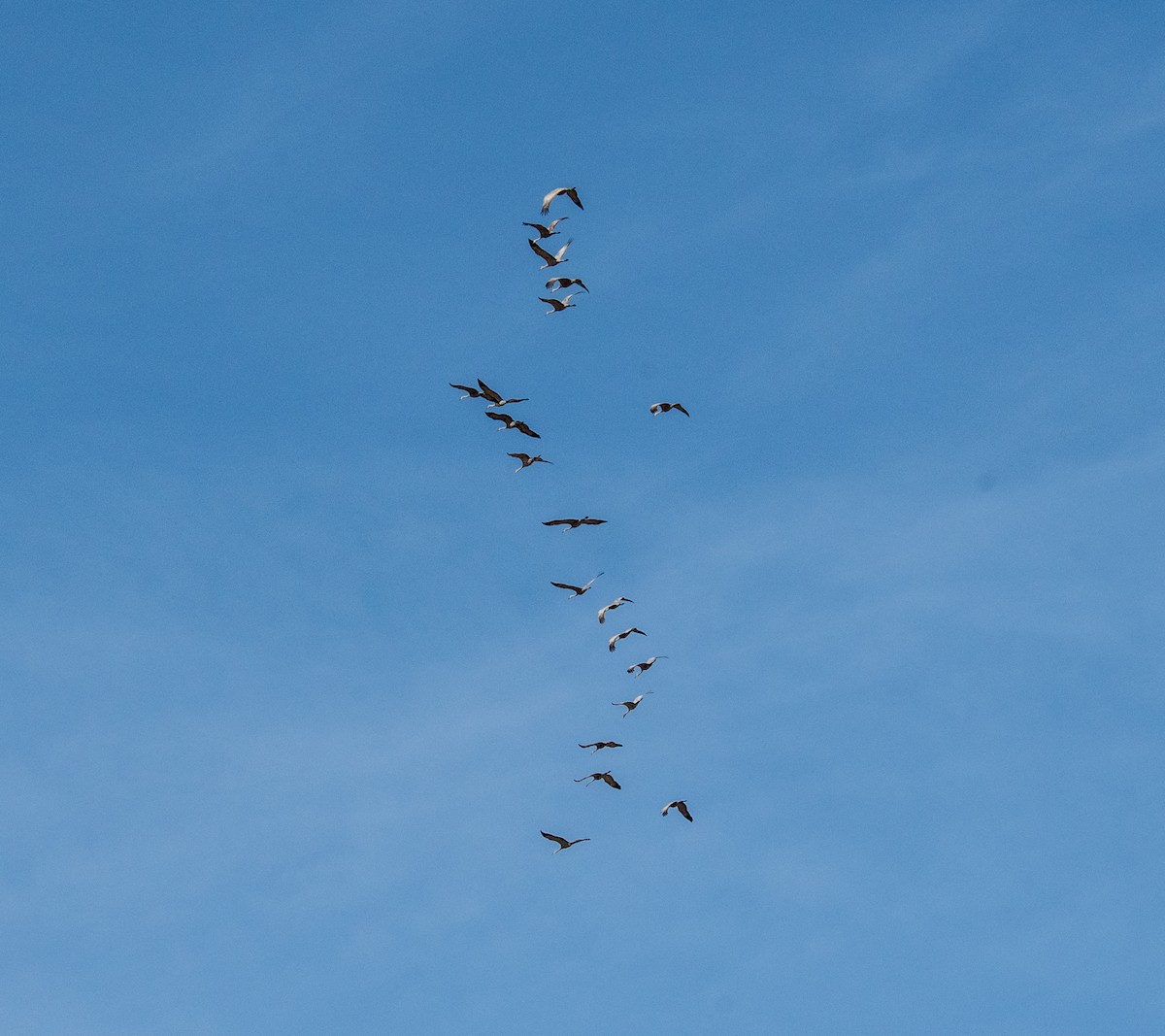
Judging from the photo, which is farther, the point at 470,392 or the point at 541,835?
the point at 470,392

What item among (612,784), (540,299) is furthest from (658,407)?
(612,784)

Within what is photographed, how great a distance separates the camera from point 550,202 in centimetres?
10412

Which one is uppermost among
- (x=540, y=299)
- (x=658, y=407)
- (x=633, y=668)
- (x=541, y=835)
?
(x=540, y=299)

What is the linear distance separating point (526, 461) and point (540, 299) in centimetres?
1169

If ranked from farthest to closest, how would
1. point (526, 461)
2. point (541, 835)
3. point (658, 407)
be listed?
point (526, 461) → point (658, 407) → point (541, 835)

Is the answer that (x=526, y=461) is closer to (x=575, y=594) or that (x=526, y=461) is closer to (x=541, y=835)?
(x=575, y=594)

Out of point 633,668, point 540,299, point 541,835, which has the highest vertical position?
→ point 540,299

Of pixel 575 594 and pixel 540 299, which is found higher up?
pixel 540 299

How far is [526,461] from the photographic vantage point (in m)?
116

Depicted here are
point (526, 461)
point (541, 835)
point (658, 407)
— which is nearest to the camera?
point (541, 835)

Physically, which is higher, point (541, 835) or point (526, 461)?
point (526, 461)

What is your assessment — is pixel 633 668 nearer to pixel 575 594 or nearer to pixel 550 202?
pixel 575 594

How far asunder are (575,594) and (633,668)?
7.06 metres

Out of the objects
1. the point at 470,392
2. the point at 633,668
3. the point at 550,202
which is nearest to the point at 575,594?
the point at 633,668
